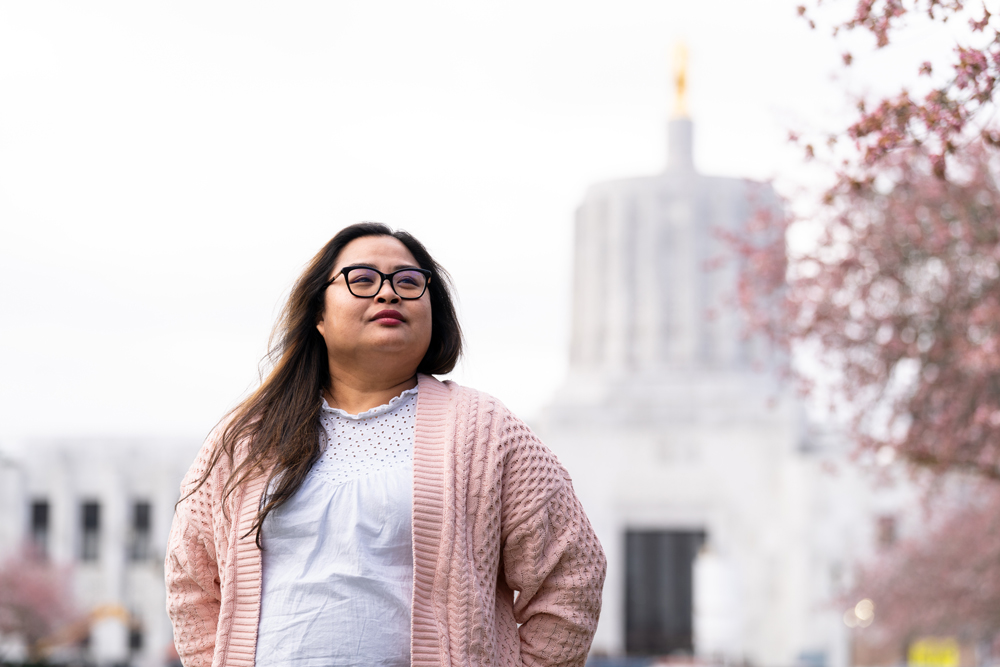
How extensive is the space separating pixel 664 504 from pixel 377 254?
50355mm

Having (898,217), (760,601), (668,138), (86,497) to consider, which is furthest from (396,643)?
(668,138)

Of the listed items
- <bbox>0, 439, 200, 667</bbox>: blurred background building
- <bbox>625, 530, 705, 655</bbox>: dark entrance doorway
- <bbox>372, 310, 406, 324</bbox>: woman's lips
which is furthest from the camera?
<bbox>625, 530, 705, 655</bbox>: dark entrance doorway

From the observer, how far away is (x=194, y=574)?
3.66 m

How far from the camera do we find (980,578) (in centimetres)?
2398

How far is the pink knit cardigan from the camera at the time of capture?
3.46 metres

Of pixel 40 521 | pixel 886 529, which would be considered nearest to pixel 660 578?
pixel 886 529

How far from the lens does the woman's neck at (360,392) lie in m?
3.78

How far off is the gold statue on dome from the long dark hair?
60.4 meters

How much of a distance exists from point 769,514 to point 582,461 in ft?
23.5

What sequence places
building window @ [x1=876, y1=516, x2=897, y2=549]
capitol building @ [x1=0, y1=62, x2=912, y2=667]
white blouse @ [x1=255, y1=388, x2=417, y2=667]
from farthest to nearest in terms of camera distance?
capitol building @ [x1=0, y1=62, x2=912, y2=667] < building window @ [x1=876, y1=516, x2=897, y2=549] < white blouse @ [x1=255, y1=388, x2=417, y2=667]

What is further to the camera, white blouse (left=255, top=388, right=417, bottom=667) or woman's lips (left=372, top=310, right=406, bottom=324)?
woman's lips (left=372, top=310, right=406, bottom=324)

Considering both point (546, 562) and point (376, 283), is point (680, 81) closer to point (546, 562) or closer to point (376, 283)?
point (376, 283)

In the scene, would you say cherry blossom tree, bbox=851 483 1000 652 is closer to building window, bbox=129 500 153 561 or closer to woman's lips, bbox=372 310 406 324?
woman's lips, bbox=372 310 406 324

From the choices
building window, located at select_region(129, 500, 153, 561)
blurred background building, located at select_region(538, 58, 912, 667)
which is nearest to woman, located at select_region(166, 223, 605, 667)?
blurred background building, located at select_region(538, 58, 912, 667)
